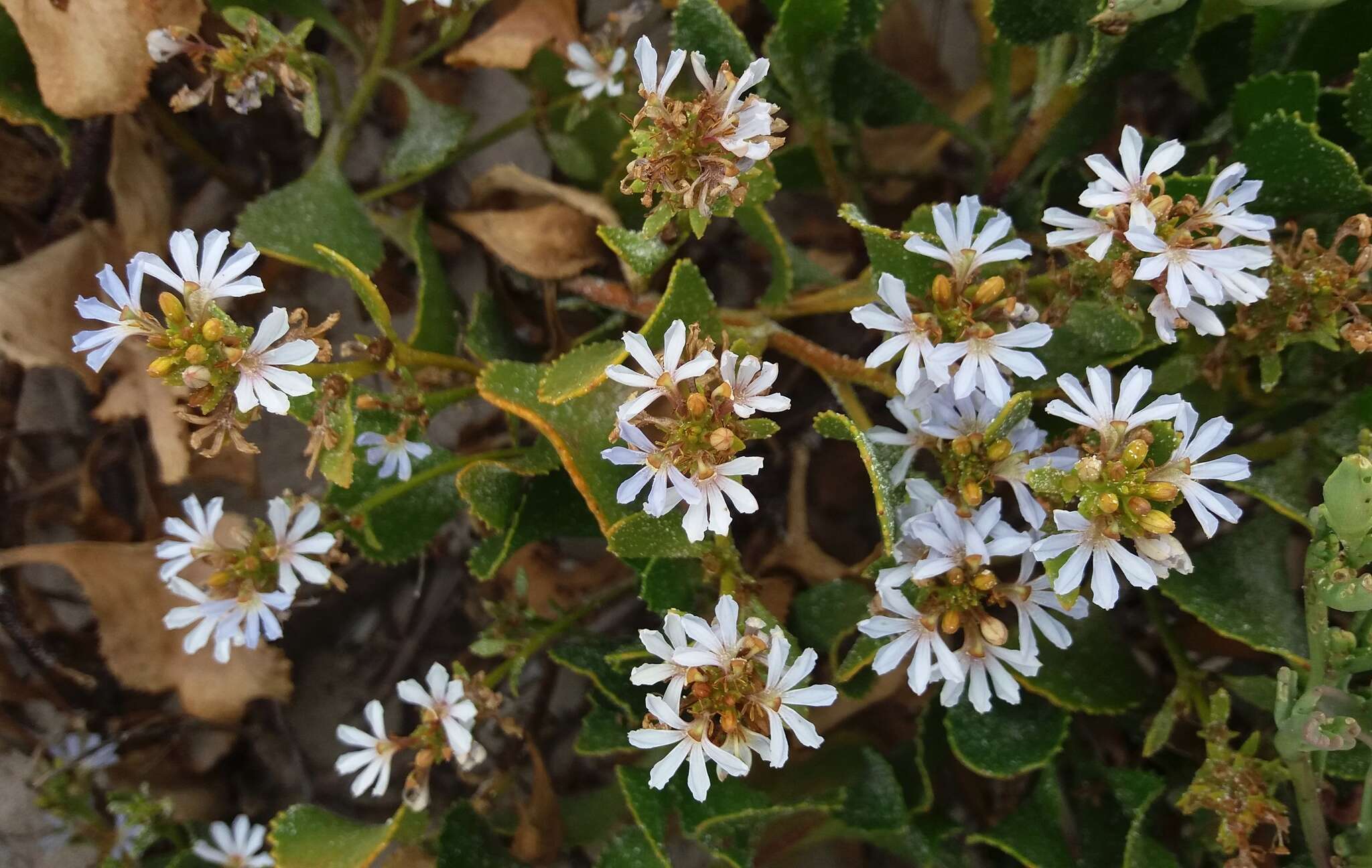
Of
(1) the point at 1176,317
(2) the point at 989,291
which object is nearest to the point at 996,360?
(2) the point at 989,291

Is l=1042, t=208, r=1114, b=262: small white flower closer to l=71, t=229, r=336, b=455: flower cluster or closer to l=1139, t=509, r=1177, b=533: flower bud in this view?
l=1139, t=509, r=1177, b=533: flower bud

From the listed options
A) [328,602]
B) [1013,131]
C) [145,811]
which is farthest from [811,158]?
[145,811]

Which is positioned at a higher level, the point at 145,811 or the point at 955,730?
the point at 955,730

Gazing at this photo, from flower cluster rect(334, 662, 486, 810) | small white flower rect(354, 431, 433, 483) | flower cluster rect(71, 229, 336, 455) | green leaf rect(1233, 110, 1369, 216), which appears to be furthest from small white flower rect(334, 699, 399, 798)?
green leaf rect(1233, 110, 1369, 216)

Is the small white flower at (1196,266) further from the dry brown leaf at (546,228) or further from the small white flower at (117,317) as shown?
the small white flower at (117,317)

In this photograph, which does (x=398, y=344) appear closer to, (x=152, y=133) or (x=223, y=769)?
(x=152, y=133)

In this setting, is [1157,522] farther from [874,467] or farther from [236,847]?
[236,847]
